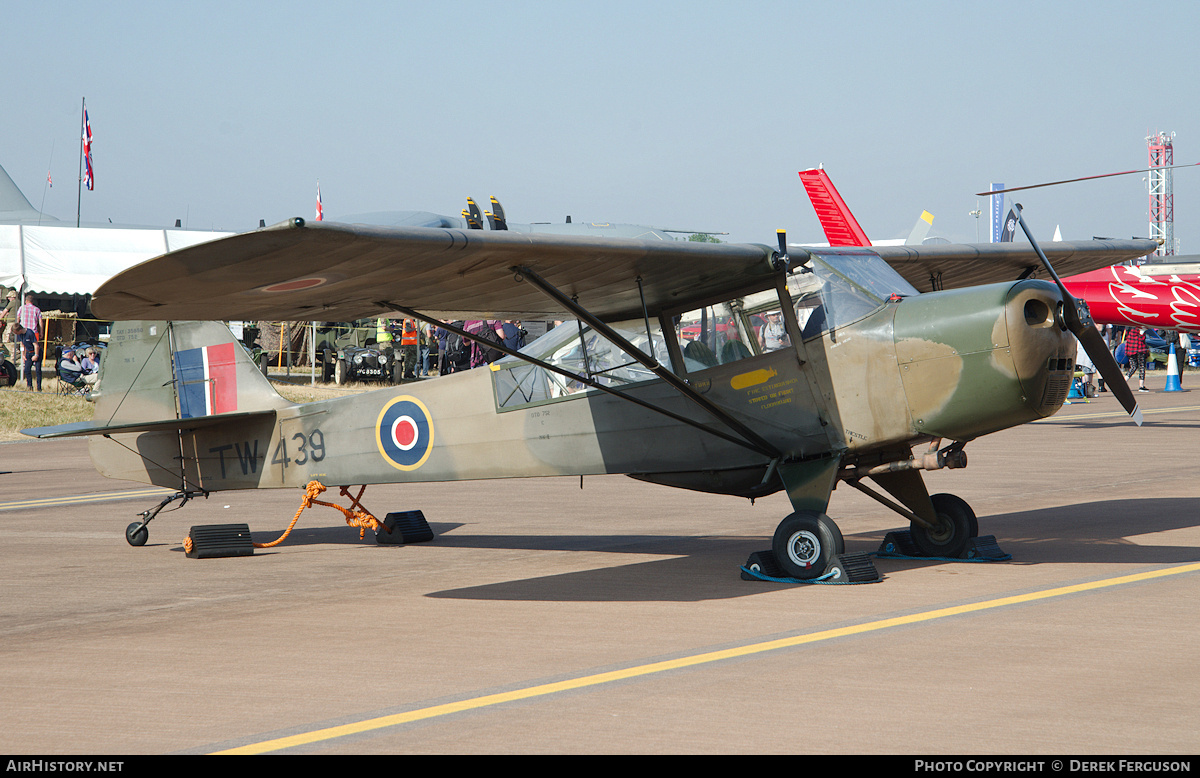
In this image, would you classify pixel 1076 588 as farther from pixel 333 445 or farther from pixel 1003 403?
pixel 333 445

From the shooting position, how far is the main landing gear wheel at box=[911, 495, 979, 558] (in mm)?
9312

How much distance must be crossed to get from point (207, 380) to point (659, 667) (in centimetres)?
702

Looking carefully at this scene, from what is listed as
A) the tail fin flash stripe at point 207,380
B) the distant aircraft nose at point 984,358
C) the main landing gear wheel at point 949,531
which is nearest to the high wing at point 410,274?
the distant aircraft nose at point 984,358

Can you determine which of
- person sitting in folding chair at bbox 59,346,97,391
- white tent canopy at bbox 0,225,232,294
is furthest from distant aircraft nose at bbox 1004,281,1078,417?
white tent canopy at bbox 0,225,232,294

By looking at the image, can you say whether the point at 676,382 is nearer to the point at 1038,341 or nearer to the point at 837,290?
the point at 837,290

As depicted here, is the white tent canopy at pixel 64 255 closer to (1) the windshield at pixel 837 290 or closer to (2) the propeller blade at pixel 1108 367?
(1) the windshield at pixel 837 290

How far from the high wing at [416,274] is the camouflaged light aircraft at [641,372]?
2cm

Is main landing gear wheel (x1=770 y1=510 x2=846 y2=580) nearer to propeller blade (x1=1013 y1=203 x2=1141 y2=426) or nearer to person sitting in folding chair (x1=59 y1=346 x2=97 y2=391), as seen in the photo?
propeller blade (x1=1013 y1=203 x2=1141 y2=426)

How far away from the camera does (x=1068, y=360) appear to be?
789 cm

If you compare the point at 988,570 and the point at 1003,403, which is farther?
the point at 988,570

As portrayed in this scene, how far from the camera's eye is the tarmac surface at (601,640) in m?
4.75

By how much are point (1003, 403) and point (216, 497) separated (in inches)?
433

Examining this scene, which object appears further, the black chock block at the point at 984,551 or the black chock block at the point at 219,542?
the black chock block at the point at 219,542
